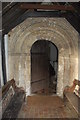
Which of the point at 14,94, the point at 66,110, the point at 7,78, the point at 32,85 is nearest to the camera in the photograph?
the point at 66,110

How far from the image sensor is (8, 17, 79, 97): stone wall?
25.7 feet

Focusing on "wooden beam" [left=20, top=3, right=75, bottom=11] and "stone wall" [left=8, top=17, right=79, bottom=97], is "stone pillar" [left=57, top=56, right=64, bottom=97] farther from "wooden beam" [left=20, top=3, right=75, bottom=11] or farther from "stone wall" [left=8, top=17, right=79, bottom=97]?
"wooden beam" [left=20, top=3, right=75, bottom=11]

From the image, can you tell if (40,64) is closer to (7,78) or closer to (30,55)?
(30,55)

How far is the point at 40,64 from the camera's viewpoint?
30.4 feet

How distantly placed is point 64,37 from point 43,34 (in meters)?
0.77

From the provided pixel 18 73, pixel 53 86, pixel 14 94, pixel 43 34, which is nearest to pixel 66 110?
pixel 14 94

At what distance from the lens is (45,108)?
22.4 ft

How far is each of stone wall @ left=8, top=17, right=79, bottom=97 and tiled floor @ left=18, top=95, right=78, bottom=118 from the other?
71cm

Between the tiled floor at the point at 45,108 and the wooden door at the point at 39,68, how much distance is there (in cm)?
81

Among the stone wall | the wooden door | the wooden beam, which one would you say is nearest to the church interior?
the stone wall

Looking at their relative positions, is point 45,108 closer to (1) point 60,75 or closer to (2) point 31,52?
(1) point 60,75

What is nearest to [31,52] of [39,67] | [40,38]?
[39,67]

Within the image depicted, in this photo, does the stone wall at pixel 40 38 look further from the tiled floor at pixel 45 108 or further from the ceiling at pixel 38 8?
the tiled floor at pixel 45 108

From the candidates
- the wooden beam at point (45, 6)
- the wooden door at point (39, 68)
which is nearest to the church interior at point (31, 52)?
the wooden door at point (39, 68)
